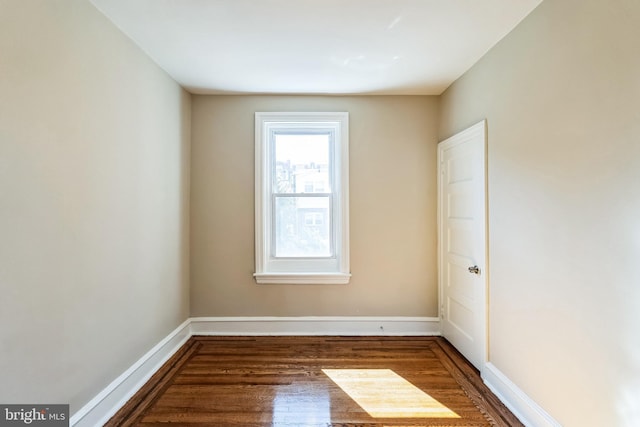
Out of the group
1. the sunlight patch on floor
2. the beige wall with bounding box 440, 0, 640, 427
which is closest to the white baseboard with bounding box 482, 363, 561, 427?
the beige wall with bounding box 440, 0, 640, 427

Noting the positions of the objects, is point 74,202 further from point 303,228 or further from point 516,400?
point 516,400

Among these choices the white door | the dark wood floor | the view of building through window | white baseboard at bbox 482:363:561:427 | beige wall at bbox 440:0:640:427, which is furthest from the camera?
the view of building through window

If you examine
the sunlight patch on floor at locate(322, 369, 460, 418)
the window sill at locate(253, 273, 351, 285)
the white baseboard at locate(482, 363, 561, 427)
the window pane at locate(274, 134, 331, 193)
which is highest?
the window pane at locate(274, 134, 331, 193)

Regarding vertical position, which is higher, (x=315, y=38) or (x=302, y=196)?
(x=315, y=38)

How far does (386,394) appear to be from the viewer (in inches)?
84.0

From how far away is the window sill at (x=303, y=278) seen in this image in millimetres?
3115

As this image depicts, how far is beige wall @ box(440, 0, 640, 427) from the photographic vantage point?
4.21ft

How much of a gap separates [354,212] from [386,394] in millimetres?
1659

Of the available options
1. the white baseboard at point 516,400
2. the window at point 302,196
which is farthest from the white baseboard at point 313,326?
the white baseboard at point 516,400

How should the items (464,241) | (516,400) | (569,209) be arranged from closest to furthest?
(569,209) < (516,400) < (464,241)

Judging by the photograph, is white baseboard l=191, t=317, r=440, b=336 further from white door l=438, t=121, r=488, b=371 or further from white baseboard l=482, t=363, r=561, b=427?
white baseboard l=482, t=363, r=561, b=427

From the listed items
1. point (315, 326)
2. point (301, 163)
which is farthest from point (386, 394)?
point (301, 163)

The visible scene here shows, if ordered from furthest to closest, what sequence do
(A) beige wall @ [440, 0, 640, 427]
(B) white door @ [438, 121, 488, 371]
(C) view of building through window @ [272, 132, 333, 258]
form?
(C) view of building through window @ [272, 132, 333, 258] → (B) white door @ [438, 121, 488, 371] → (A) beige wall @ [440, 0, 640, 427]

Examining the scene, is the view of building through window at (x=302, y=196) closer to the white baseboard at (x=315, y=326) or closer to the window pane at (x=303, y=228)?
the window pane at (x=303, y=228)
